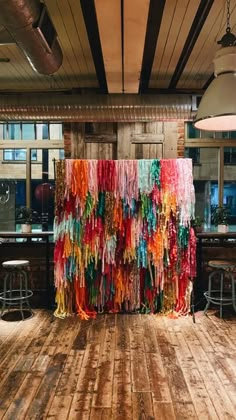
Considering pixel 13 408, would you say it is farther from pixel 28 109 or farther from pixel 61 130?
pixel 61 130

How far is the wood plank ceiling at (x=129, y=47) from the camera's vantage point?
9.69 ft

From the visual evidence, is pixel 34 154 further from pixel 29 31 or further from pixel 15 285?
pixel 29 31

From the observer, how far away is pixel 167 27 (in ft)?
11.1

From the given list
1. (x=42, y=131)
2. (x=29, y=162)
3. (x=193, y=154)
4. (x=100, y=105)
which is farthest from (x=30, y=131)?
(x=193, y=154)

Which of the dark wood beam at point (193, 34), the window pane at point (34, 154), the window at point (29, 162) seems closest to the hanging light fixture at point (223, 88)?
the dark wood beam at point (193, 34)

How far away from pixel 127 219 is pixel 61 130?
197cm

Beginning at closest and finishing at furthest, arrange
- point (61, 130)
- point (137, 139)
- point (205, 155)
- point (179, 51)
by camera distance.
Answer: point (179, 51), point (137, 139), point (61, 130), point (205, 155)

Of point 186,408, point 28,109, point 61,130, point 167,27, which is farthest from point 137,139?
point 186,408

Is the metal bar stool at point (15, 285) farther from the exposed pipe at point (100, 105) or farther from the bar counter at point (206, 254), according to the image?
the bar counter at point (206, 254)

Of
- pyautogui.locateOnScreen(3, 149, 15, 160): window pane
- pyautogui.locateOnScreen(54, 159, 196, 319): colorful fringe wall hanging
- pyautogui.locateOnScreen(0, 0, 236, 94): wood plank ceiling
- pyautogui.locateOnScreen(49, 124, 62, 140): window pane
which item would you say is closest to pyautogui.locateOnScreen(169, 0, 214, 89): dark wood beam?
pyautogui.locateOnScreen(0, 0, 236, 94): wood plank ceiling

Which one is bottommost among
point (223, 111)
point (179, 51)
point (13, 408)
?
point (13, 408)

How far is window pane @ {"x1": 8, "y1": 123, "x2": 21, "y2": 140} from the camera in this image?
5764 mm

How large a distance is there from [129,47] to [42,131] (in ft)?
9.01

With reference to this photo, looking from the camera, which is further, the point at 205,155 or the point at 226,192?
the point at 205,155
